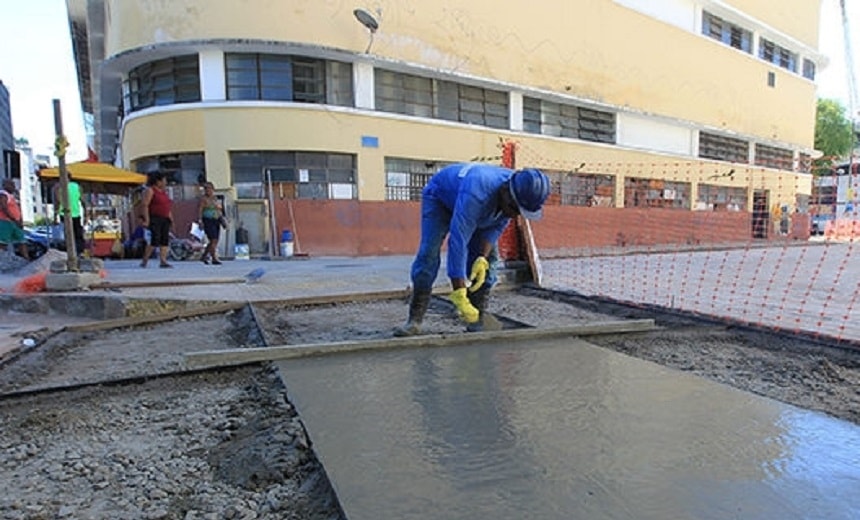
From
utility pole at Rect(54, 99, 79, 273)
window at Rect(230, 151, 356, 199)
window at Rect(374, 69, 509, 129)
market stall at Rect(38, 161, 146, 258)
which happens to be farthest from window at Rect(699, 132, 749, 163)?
utility pole at Rect(54, 99, 79, 273)

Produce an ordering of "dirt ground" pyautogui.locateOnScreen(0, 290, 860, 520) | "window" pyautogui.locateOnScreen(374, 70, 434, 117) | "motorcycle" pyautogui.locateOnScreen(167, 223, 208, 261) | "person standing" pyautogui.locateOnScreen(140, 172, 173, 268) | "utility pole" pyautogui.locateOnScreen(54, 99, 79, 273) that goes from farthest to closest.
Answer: "window" pyautogui.locateOnScreen(374, 70, 434, 117) → "motorcycle" pyautogui.locateOnScreen(167, 223, 208, 261) → "person standing" pyautogui.locateOnScreen(140, 172, 173, 268) → "utility pole" pyautogui.locateOnScreen(54, 99, 79, 273) → "dirt ground" pyautogui.locateOnScreen(0, 290, 860, 520)

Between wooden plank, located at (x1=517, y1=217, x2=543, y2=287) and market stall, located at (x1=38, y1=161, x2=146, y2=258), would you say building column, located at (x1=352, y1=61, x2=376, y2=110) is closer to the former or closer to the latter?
market stall, located at (x1=38, y1=161, x2=146, y2=258)

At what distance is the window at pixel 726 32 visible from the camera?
22.5 meters

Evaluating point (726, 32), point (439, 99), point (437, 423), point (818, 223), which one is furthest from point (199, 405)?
point (818, 223)

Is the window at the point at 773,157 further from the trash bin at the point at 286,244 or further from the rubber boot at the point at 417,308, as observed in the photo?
the rubber boot at the point at 417,308

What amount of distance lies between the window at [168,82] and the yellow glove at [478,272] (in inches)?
420

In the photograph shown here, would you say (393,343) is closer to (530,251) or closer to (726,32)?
(530,251)

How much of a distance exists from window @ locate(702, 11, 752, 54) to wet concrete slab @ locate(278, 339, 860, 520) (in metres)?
24.2

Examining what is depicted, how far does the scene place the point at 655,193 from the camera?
66.6ft

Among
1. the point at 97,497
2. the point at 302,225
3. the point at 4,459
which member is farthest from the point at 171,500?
the point at 302,225

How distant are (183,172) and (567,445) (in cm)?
1269

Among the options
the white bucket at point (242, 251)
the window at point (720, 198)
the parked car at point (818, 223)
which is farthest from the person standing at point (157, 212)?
the parked car at point (818, 223)

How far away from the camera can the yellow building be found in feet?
40.2

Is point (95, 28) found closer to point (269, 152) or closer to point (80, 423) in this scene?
point (269, 152)
